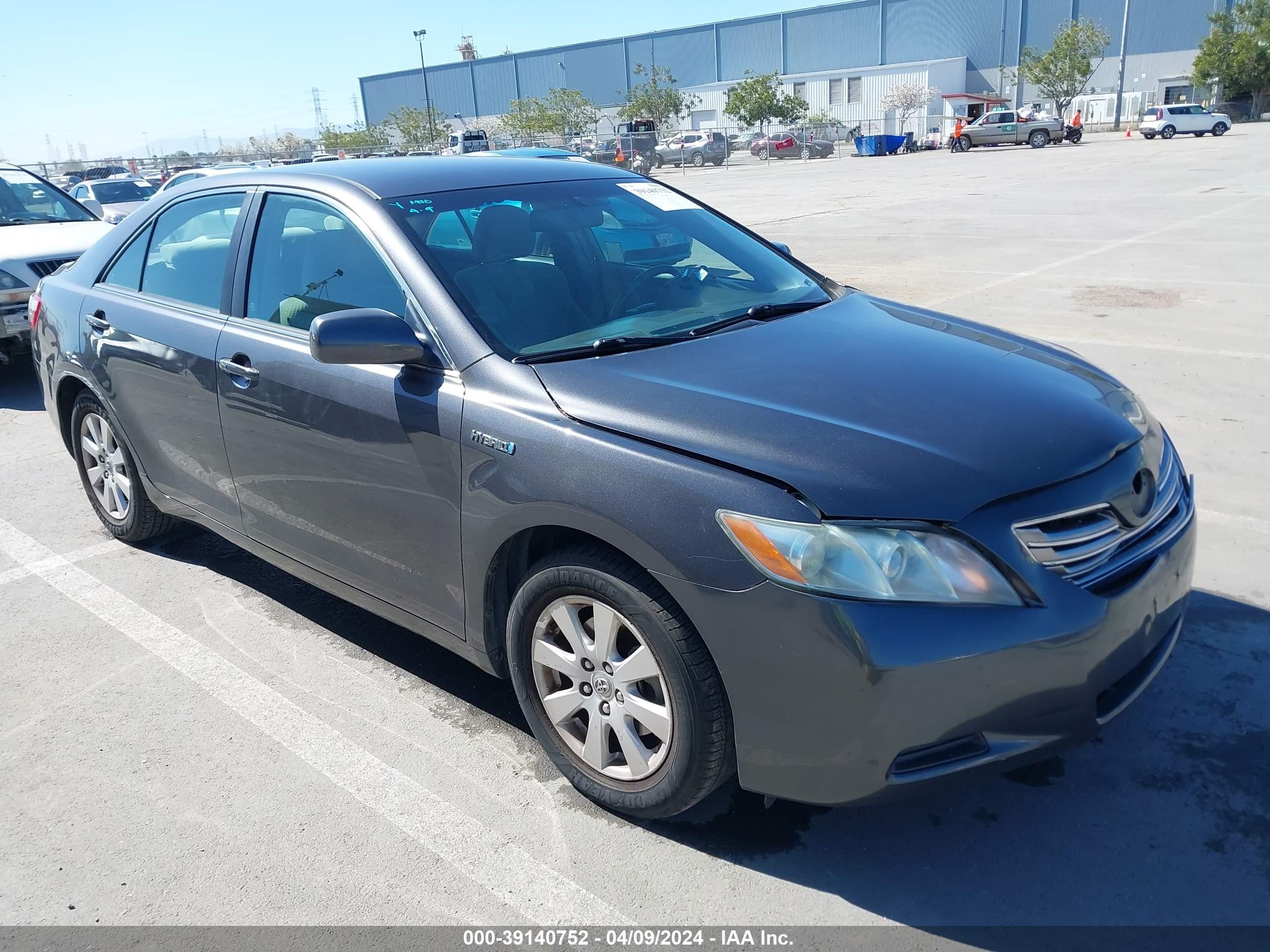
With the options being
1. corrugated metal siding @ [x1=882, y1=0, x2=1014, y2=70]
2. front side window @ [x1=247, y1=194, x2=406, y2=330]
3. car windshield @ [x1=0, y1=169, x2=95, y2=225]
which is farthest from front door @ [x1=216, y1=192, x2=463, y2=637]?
corrugated metal siding @ [x1=882, y1=0, x2=1014, y2=70]

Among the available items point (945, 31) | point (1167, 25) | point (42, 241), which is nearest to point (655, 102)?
point (945, 31)

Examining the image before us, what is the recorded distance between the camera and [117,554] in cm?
489

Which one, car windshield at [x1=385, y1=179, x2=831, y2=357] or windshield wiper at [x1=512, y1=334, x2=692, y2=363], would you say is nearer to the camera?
windshield wiper at [x1=512, y1=334, x2=692, y2=363]

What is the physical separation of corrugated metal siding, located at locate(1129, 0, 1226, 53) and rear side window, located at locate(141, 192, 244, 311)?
81.4 meters

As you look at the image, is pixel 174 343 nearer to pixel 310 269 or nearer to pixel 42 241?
pixel 310 269

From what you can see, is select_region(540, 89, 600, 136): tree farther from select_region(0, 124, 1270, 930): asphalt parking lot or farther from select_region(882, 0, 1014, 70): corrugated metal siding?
select_region(0, 124, 1270, 930): asphalt parking lot

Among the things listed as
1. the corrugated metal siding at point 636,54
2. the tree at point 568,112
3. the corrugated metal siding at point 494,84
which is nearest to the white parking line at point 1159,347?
the tree at point 568,112

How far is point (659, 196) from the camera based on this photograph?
4062 mm

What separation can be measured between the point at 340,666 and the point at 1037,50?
275ft

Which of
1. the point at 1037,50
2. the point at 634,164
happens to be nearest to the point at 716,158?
the point at 634,164

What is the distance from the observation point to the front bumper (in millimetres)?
2205

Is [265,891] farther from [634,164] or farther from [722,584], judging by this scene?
[634,164]

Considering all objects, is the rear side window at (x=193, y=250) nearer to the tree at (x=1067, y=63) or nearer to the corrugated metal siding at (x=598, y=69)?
the tree at (x=1067, y=63)

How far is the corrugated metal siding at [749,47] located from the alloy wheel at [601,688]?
89.5 metres
